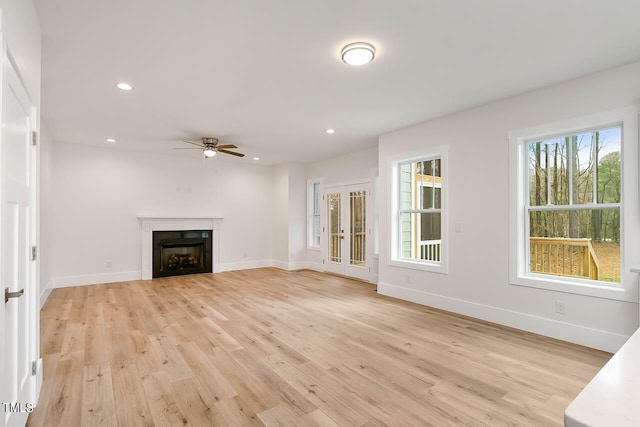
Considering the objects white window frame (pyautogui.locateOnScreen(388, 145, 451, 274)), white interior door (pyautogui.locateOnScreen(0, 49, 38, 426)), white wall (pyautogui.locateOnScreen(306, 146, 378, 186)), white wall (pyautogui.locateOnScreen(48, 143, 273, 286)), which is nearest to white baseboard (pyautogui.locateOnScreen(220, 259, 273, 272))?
white wall (pyautogui.locateOnScreen(48, 143, 273, 286))

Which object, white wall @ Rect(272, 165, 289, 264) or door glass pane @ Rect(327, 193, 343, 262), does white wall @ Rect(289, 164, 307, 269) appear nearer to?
white wall @ Rect(272, 165, 289, 264)

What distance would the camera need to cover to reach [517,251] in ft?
12.1

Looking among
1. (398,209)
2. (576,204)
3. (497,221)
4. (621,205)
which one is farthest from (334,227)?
(621,205)

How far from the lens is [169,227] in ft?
23.0

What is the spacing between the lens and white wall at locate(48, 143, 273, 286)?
Answer: 604cm

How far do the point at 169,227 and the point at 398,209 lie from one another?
485cm

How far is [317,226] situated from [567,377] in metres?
6.07

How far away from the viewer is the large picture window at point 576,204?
320cm

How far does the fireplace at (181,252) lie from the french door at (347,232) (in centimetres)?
273

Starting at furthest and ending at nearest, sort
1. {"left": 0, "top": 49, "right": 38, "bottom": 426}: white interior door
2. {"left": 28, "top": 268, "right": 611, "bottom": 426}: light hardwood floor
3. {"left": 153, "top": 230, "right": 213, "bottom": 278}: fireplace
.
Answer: {"left": 153, "top": 230, "right": 213, "bottom": 278}: fireplace → {"left": 28, "top": 268, "right": 611, "bottom": 426}: light hardwood floor → {"left": 0, "top": 49, "right": 38, "bottom": 426}: white interior door

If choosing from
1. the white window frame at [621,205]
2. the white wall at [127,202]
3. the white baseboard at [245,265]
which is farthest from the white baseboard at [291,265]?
the white window frame at [621,205]

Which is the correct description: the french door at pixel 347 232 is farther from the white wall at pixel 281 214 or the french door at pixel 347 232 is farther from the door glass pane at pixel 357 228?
the white wall at pixel 281 214

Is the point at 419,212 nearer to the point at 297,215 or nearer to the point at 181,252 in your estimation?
the point at 297,215

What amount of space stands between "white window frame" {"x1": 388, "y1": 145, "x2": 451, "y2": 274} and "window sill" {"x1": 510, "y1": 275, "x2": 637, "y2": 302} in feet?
3.17
